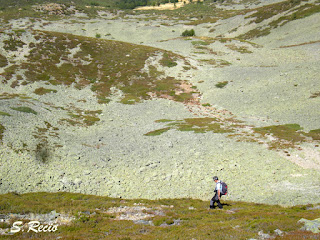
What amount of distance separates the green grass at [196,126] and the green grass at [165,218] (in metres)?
17.7

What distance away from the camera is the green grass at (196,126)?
38438 millimetres

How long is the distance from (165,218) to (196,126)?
24610 mm

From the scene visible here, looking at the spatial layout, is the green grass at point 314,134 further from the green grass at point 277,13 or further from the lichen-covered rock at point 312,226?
the green grass at point 277,13

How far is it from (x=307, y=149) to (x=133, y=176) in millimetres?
21384

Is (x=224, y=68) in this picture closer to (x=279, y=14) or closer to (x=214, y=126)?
(x=214, y=126)

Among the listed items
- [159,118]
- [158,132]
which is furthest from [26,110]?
[159,118]

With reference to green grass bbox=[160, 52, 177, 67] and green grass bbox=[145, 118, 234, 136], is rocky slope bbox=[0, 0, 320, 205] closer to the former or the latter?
green grass bbox=[145, 118, 234, 136]

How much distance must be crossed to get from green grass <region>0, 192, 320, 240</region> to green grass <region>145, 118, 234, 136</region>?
58.0 ft

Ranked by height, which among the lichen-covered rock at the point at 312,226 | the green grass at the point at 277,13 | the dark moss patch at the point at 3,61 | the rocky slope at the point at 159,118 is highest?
the green grass at the point at 277,13

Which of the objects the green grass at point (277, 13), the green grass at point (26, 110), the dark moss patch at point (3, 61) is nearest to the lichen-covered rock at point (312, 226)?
the green grass at point (26, 110)

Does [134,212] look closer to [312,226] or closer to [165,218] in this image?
[165,218]

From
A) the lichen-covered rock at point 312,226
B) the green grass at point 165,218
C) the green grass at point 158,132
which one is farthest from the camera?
the green grass at point 158,132

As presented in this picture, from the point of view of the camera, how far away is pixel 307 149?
2858 cm

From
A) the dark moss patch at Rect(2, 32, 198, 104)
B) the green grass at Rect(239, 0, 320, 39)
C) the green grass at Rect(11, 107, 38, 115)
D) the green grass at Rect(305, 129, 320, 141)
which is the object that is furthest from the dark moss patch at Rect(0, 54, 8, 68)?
the green grass at Rect(239, 0, 320, 39)
